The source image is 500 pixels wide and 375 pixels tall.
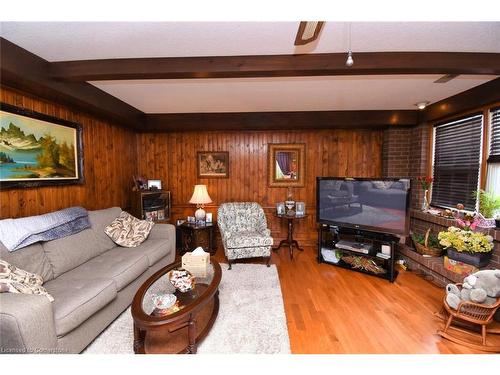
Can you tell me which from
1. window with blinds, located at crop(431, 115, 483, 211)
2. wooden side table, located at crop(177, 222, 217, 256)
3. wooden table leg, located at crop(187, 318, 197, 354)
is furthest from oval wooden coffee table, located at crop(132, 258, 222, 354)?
window with blinds, located at crop(431, 115, 483, 211)

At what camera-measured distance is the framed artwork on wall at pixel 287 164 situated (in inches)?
160

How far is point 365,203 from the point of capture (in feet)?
10.3

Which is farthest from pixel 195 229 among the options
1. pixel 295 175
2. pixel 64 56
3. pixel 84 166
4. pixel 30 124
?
pixel 64 56

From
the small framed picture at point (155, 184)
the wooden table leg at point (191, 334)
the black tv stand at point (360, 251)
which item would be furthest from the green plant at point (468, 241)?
the small framed picture at point (155, 184)

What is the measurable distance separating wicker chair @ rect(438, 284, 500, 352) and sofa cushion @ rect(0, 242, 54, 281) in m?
3.36

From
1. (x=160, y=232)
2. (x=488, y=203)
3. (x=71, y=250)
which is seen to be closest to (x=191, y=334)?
(x=71, y=250)

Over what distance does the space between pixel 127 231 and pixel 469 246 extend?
152 inches

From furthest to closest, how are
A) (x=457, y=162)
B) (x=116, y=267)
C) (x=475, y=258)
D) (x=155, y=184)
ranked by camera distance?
1. (x=155, y=184)
2. (x=457, y=162)
3. (x=475, y=258)
4. (x=116, y=267)

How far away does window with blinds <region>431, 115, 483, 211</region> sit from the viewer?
278cm

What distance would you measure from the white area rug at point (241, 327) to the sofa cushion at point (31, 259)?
0.72m

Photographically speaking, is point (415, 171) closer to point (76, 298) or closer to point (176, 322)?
point (176, 322)
